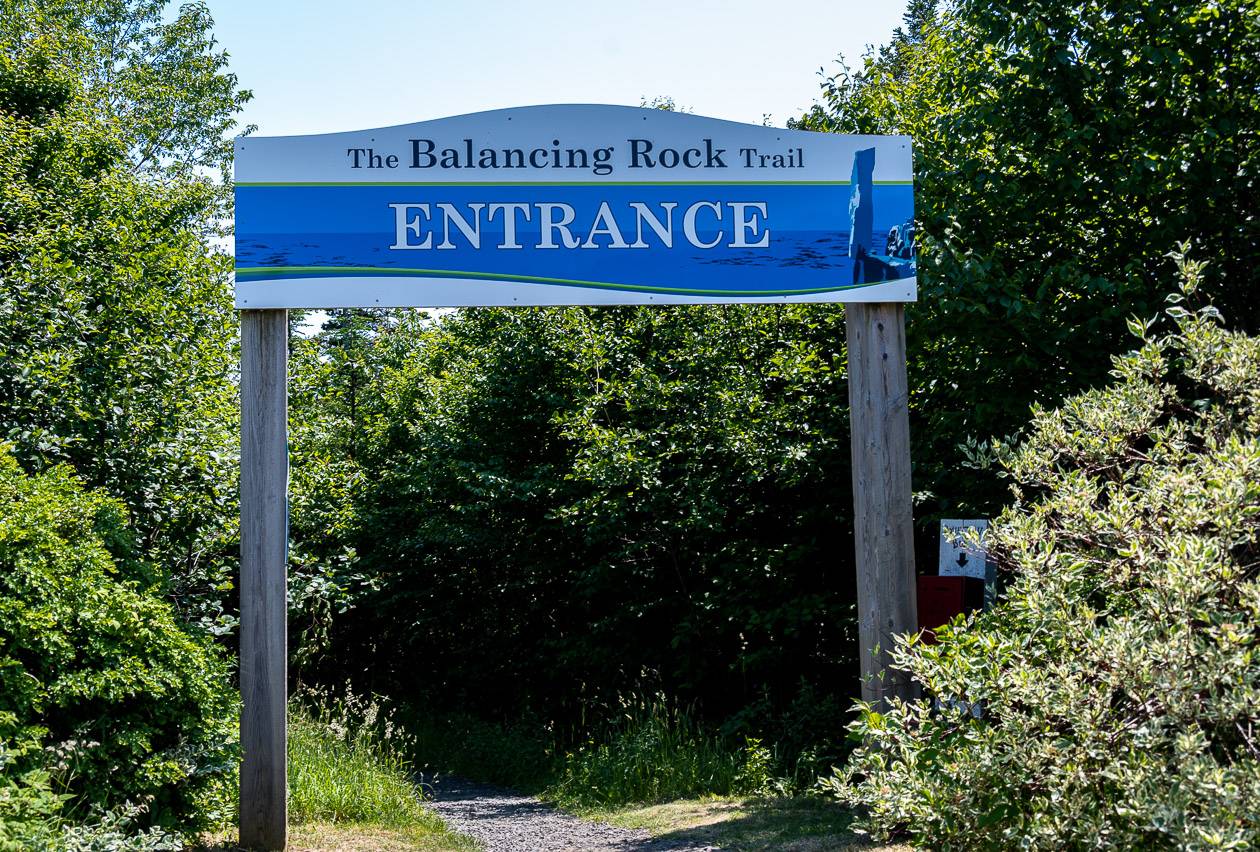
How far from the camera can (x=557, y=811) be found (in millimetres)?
9133

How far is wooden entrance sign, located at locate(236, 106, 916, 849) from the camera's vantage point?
5977mm

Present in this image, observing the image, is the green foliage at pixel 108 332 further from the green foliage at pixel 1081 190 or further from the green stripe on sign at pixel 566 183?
the green foliage at pixel 1081 190

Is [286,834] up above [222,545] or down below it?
below

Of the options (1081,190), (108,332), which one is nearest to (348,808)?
(108,332)

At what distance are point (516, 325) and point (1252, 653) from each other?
12.2 meters

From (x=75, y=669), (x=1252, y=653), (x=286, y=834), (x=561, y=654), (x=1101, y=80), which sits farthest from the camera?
(x=561, y=654)

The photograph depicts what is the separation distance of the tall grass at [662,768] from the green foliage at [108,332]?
135 inches

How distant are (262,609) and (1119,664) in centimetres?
426

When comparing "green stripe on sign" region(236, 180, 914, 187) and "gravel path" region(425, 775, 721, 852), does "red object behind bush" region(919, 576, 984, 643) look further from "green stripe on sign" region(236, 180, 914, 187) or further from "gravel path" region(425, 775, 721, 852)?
"green stripe on sign" region(236, 180, 914, 187)

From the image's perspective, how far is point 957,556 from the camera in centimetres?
652

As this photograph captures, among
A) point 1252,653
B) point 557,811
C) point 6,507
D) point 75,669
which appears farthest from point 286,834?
point 1252,653

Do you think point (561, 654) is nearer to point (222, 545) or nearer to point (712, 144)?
point (222, 545)

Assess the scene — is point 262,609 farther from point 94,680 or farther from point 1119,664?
point 1119,664

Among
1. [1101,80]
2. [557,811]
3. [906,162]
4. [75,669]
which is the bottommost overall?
[557,811]
